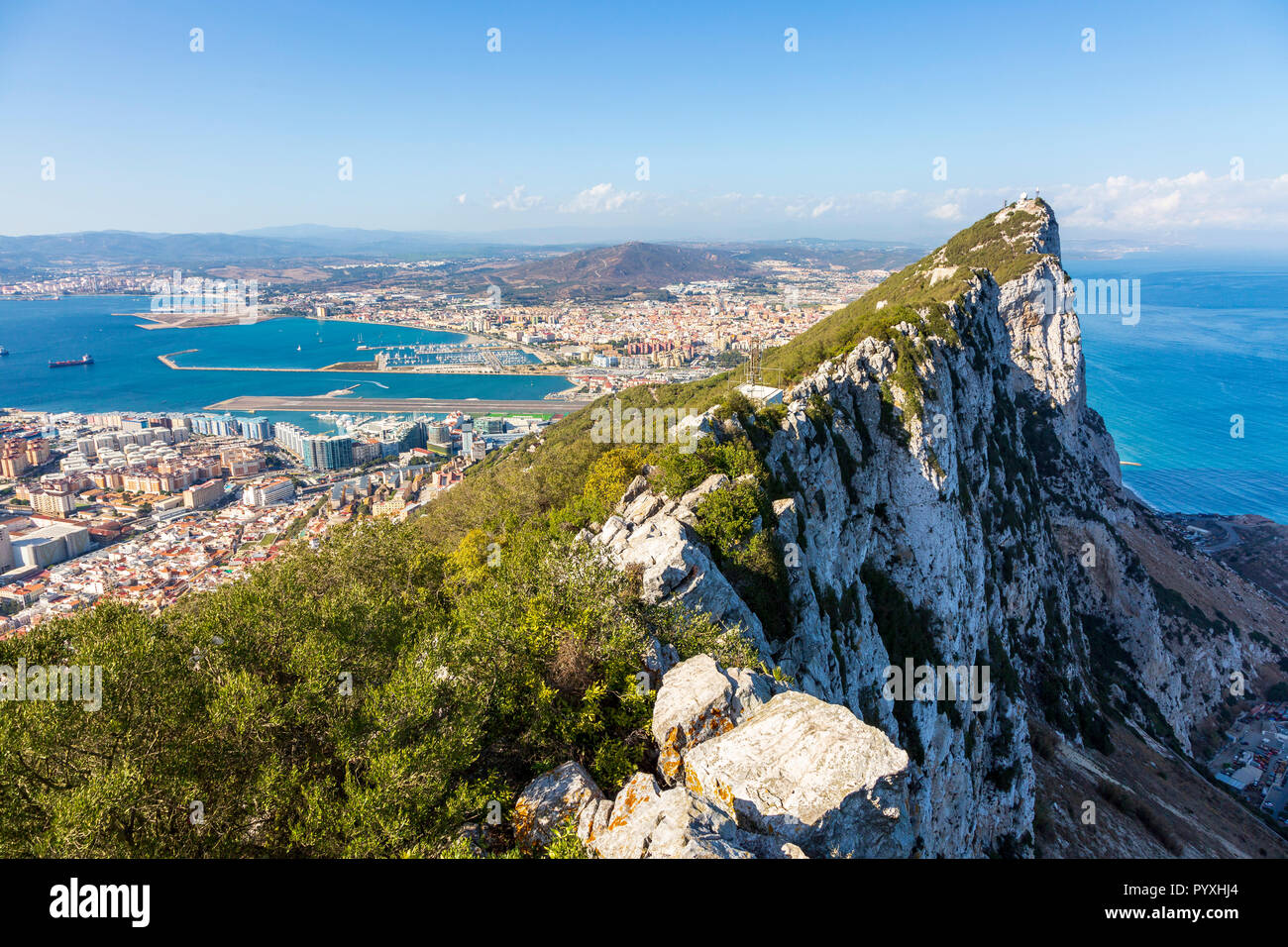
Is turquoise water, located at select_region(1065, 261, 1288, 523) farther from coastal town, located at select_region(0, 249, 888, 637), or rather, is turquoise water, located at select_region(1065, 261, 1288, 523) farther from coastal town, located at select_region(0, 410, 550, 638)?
coastal town, located at select_region(0, 410, 550, 638)

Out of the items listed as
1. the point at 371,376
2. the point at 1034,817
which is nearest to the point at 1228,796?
the point at 1034,817

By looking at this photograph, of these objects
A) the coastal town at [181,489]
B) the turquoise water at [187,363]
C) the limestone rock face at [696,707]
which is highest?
the turquoise water at [187,363]

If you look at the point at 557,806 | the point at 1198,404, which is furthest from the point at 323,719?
the point at 1198,404

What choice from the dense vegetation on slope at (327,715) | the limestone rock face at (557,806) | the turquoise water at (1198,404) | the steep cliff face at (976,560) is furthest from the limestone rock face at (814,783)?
the turquoise water at (1198,404)

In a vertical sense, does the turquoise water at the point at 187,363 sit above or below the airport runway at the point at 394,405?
above

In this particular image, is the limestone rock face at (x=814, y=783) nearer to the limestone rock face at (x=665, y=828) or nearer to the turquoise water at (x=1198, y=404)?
the limestone rock face at (x=665, y=828)

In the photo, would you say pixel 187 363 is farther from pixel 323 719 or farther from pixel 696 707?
pixel 696 707

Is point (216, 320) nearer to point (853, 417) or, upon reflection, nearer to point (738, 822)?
point (853, 417)
